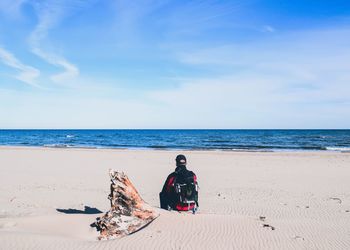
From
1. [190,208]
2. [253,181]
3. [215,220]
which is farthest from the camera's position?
[253,181]

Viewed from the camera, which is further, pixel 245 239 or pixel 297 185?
pixel 297 185

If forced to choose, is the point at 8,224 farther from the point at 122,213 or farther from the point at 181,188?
the point at 181,188

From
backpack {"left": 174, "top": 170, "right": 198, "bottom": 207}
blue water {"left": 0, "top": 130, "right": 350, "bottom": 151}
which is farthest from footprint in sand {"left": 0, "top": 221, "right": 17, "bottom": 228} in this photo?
blue water {"left": 0, "top": 130, "right": 350, "bottom": 151}

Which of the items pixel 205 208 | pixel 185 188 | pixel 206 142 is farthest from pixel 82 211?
pixel 206 142

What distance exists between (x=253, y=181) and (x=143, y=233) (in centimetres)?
900

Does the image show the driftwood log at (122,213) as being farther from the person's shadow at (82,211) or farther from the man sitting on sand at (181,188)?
the person's shadow at (82,211)

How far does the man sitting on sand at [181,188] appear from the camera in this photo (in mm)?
7641

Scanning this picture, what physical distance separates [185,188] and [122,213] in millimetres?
A: 1713

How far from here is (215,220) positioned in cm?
725

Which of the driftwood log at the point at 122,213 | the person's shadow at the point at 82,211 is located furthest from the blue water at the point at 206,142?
the driftwood log at the point at 122,213

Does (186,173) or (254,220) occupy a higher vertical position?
(186,173)

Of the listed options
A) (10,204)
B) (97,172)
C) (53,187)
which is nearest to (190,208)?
(10,204)

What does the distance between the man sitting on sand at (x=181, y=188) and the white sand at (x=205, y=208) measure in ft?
1.22

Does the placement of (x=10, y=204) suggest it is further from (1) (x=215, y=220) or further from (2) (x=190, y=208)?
(1) (x=215, y=220)
